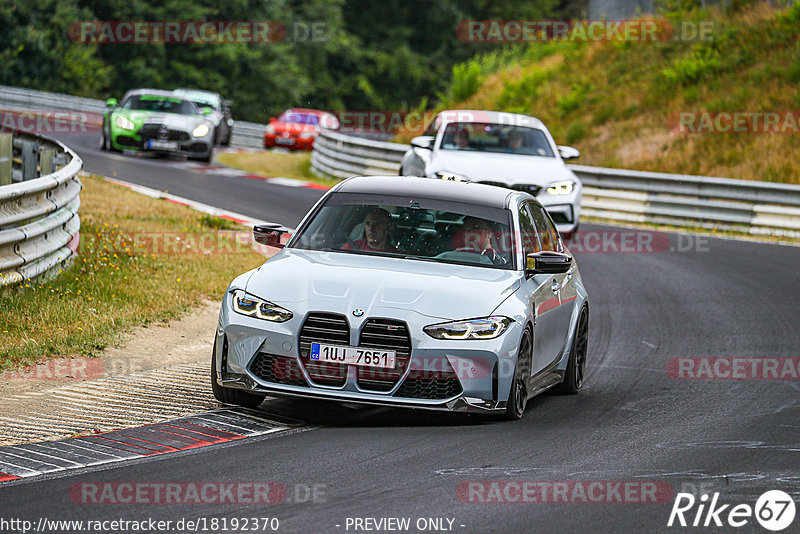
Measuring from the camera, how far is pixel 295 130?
4466 centimetres

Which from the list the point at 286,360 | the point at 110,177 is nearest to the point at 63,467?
the point at 286,360

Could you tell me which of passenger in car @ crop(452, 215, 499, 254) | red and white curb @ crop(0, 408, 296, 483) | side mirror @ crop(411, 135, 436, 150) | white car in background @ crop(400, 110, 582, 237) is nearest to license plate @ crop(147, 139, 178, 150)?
white car in background @ crop(400, 110, 582, 237)

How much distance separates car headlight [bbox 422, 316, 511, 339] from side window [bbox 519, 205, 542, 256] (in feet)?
3.92

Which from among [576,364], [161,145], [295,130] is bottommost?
[295,130]

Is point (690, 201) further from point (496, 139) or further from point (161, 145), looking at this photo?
point (161, 145)

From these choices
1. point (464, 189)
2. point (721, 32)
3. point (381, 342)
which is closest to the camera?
point (381, 342)

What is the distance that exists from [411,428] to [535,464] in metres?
1.07

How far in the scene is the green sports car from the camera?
29.6 m

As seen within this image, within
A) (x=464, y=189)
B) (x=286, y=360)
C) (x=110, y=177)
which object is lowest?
(x=110, y=177)

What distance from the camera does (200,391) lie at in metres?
8.94

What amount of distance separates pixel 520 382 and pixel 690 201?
54.2 feet

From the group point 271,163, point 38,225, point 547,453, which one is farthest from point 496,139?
point 271,163

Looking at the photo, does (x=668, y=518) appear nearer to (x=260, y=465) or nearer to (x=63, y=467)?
(x=260, y=465)

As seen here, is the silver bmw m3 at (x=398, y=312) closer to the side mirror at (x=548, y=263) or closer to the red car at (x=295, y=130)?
the side mirror at (x=548, y=263)
